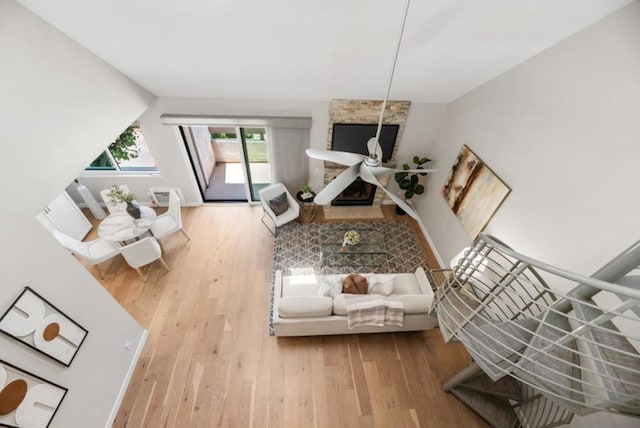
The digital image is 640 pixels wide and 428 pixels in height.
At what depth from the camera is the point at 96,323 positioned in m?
2.75

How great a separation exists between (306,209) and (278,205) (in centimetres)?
89

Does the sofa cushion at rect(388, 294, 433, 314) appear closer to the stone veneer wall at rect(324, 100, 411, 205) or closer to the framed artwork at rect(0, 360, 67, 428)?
the stone veneer wall at rect(324, 100, 411, 205)

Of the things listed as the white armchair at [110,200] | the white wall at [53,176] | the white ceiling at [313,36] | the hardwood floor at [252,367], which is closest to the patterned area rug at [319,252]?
the hardwood floor at [252,367]

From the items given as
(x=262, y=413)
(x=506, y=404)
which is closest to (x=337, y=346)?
(x=262, y=413)

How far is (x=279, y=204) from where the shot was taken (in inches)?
201

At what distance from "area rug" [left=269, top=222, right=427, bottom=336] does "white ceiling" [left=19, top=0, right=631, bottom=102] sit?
9.13 feet

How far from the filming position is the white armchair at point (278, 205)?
4980 mm

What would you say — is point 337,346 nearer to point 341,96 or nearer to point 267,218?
point 267,218

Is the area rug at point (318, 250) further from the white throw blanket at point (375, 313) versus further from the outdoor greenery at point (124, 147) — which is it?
the outdoor greenery at point (124, 147)

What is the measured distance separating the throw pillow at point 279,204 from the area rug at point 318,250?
1.31 feet

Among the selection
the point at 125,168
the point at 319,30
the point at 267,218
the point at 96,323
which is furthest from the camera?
the point at 267,218

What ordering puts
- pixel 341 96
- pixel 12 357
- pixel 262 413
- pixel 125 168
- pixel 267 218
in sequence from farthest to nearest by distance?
1. pixel 267 218
2. pixel 125 168
3. pixel 341 96
4. pixel 262 413
5. pixel 12 357

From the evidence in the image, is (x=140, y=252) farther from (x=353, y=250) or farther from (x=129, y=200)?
(x=353, y=250)

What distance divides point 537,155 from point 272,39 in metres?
3.16
